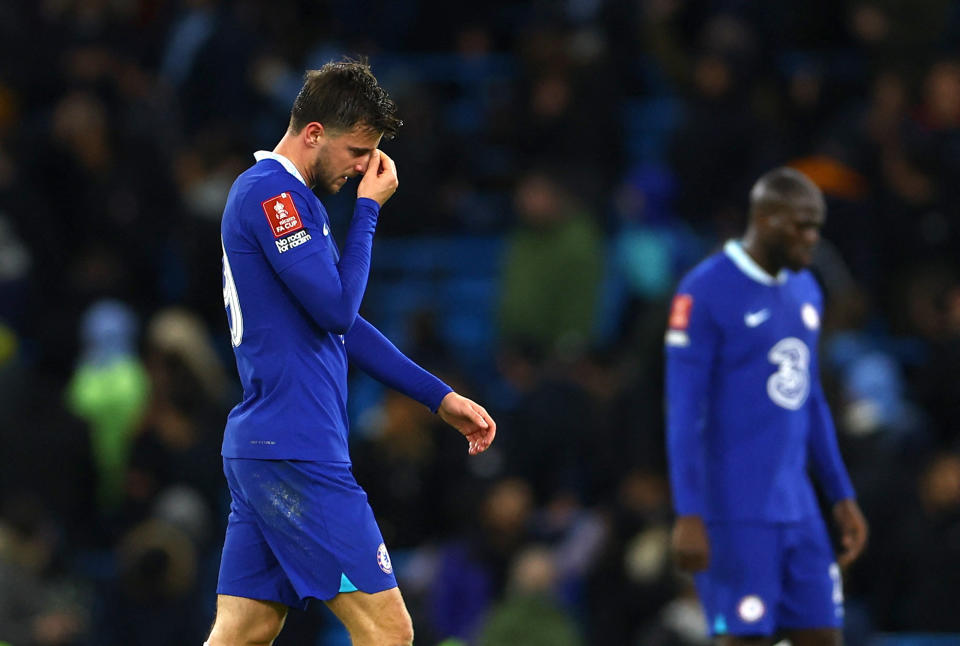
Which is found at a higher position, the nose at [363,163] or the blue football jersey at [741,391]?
the nose at [363,163]

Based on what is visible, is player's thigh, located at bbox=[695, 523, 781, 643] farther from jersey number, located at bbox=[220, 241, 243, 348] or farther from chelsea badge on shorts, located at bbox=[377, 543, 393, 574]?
jersey number, located at bbox=[220, 241, 243, 348]

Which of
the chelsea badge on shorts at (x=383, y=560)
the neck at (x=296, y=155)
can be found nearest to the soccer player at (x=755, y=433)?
the chelsea badge on shorts at (x=383, y=560)

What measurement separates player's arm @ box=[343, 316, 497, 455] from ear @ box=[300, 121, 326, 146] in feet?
1.80

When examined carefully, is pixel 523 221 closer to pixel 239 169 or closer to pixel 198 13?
pixel 239 169

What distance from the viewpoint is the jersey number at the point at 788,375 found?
627 centimetres

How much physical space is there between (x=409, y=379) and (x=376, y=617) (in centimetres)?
74

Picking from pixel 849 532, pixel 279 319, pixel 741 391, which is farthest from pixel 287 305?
pixel 849 532

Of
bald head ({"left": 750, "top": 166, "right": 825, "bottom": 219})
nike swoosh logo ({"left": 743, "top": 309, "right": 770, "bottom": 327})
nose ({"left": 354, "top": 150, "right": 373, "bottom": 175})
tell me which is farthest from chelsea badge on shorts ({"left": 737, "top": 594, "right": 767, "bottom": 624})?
nose ({"left": 354, "top": 150, "right": 373, "bottom": 175})

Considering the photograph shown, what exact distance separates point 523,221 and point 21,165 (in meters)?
3.52

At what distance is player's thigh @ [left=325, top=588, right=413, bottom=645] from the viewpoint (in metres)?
4.50

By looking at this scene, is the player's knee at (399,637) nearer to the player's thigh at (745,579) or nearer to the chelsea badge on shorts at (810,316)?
the player's thigh at (745,579)

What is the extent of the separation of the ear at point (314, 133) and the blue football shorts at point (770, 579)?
8.00ft

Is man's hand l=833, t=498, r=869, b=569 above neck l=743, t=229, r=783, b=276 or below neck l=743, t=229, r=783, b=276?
below

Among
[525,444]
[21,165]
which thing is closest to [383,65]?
[21,165]
